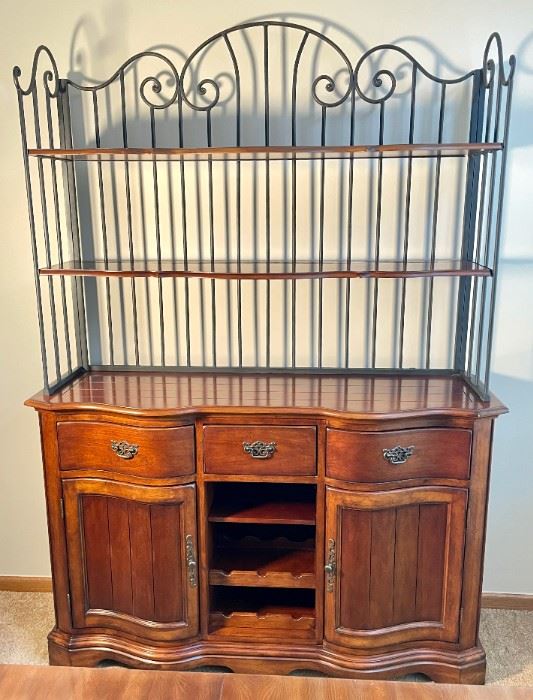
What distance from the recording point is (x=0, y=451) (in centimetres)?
238

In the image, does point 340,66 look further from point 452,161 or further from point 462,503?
point 462,503

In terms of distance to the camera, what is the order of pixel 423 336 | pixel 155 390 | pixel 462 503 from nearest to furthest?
1. pixel 462 503
2. pixel 155 390
3. pixel 423 336

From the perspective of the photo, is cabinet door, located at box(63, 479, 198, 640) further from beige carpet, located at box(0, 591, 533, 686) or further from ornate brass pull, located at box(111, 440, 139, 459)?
beige carpet, located at box(0, 591, 533, 686)

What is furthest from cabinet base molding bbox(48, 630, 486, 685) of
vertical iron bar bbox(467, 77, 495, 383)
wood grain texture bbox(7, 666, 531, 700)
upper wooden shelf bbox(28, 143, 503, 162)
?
upper wooden shelf bbox(28, 143, 503, 162)

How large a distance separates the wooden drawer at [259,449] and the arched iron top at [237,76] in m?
0.94

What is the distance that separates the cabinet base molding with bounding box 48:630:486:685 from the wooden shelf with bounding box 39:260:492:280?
3.62 feet

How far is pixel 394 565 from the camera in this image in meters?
1.92

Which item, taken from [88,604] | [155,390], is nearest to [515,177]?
[155,390]

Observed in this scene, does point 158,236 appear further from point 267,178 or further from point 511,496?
point 511,496

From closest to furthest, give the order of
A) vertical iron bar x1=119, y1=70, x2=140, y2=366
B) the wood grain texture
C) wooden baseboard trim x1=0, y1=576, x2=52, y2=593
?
the wood grain texture, vertical iron bar x1=119, y1=70, x2=140, y2=366, wooden baseboard trim x1=0, y1=576, x2=52, y2=593

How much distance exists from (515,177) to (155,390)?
1.30m

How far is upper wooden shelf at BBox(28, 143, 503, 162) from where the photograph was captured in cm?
174

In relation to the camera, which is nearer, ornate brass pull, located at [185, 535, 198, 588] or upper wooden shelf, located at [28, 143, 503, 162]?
upper wooden shelf, located at [28, 143, 503, 162]

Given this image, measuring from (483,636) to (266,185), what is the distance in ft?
5.40
